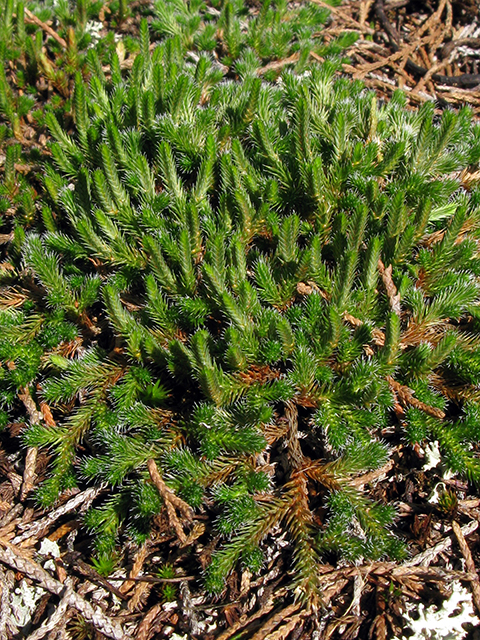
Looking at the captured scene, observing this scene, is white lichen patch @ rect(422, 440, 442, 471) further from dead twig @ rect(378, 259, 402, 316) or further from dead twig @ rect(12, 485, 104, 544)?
dead twig @ rect(12, 485, 104, 544)

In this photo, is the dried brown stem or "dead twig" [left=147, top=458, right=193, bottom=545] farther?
the dried brown stem

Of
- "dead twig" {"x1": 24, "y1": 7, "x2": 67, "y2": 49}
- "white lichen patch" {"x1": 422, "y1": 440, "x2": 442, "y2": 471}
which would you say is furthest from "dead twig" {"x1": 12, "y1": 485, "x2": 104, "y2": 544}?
"dead twig" {"x1": 24, "y1": 7, "x2": 67, "y2": 49}

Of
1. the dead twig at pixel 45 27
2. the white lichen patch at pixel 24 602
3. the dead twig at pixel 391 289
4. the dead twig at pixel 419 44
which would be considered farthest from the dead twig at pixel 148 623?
the dead twig at pixel 419 44

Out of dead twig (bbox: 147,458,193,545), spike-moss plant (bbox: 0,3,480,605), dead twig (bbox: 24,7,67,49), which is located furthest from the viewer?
dead twig (bbox: 24,7,67,49)

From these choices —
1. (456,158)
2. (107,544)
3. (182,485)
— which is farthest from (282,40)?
(107,544)

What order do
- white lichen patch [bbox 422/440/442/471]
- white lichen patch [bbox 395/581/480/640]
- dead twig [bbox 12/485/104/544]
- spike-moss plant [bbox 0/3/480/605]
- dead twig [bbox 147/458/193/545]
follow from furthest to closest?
Answer: white lichen patch [bbox 422/440/442/471] → dead twig [bbox 12/485/104/544] → spike-moss plant [bbox 0/3/480/605] → dead twig [bbox 147/458/193/545] → white lichen patch [bbox 395/581/480/640]

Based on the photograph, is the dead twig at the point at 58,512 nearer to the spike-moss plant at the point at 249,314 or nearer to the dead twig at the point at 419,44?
the spike-moss plant at the point at 249,314
